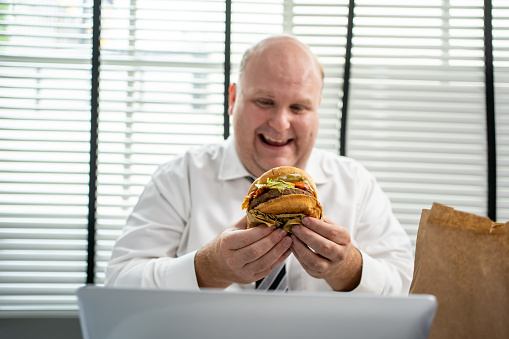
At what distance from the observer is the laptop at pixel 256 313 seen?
25.4 inches

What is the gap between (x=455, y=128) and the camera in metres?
2.94

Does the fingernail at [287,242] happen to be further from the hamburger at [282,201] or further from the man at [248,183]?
the man at [248,183]

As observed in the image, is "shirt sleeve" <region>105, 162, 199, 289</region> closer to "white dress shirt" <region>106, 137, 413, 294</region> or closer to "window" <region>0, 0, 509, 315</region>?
"white dress shirt" <region>106, 137, 413, 294</region>

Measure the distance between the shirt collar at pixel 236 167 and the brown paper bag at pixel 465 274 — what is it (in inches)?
49.0

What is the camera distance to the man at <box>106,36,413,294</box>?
6.11 feet

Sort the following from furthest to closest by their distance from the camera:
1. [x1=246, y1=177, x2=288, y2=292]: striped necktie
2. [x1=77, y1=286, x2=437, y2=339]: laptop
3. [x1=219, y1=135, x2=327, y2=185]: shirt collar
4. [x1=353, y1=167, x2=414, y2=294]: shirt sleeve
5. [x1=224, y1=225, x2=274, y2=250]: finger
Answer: [x1=219, y1=135, x2=327, y2=185]: shirt collar → [x1=246, y1=177, x2=288, y2=292]: striped necktie → [x1=353, y1=167, x2=414, y2=294]: shirt sleeve → [x1=224, y1=225, x2=274, y2=250]: finger → [x1=77, y1=286, x2=437, y2=339]: laptop

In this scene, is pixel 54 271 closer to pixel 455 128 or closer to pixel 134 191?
pixel 134 191

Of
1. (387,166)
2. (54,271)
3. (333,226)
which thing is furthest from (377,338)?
(54,271)

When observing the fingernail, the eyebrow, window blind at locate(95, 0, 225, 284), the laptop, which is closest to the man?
the eyebrow

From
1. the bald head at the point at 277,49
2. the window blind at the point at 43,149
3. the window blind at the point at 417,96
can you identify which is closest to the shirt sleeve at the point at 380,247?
the bald head at the point at 277,49

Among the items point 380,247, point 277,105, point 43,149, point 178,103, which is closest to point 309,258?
point 380,247

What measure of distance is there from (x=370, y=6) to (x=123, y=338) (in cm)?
276

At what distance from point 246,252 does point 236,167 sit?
0.84m

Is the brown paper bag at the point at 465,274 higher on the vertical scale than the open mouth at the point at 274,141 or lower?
lower
